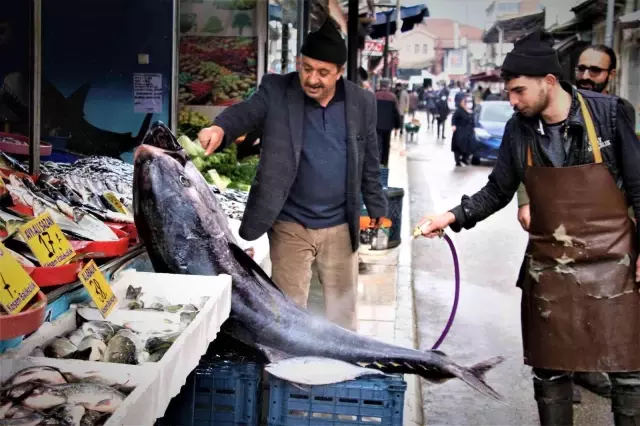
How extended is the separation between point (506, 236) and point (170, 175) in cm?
952

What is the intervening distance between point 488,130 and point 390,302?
17.1 metres

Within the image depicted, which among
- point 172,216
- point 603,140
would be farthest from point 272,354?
point 603,140

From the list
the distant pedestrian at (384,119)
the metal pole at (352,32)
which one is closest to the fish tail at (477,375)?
the metal pole at (352,32)

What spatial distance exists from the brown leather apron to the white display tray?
5.17ft

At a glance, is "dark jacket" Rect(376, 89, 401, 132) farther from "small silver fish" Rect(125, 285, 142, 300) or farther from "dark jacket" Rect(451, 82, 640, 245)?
"small silver fish" Rect(125, 285, 142, 300)

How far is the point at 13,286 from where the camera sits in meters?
2.58

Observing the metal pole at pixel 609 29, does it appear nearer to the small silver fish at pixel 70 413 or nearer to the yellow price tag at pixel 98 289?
the yellow price tag at pixel 98 289

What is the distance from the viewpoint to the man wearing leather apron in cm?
402

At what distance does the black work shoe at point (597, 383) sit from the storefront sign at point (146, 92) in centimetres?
393

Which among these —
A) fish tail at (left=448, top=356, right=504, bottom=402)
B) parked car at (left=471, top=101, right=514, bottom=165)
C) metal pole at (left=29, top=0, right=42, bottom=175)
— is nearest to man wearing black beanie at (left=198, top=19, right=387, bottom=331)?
metal pole at (left=29, top=0, right=42, bottom=175)

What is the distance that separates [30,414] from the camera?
249 centimetres

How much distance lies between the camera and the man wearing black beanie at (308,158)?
15.5ft

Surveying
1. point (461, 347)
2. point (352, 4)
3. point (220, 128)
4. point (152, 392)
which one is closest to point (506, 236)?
point (352, 4)

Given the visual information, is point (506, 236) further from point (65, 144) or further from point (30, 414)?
point (30, 414)
